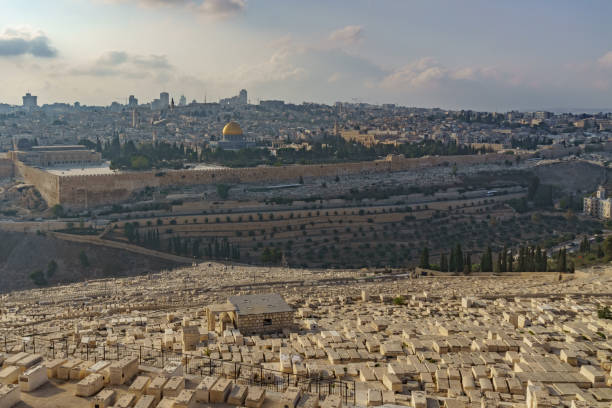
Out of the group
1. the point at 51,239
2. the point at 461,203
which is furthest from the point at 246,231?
the point at 461,203

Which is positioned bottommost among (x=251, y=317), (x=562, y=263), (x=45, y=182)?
(x=562, y=263)

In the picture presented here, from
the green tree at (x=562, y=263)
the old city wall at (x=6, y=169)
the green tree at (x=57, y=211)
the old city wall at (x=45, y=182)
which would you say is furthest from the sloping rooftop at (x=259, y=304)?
the old city wall at (x=6, y=169)

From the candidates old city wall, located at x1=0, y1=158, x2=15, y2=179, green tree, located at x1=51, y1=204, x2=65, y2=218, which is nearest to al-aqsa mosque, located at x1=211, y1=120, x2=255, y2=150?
old city wall, located at x1=0, y1=158, x2=15, y2=179

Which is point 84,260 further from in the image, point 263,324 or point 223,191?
point 263,324

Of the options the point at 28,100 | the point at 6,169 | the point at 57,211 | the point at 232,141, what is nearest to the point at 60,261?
the point at 57,211

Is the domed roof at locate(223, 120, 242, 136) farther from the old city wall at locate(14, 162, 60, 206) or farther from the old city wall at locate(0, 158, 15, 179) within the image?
the old city wall at locate(14, 162, 60, 206)

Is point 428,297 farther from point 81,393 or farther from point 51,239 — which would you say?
point 51,239

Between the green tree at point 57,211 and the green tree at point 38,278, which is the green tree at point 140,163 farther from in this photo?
the green tree at point 38,278
